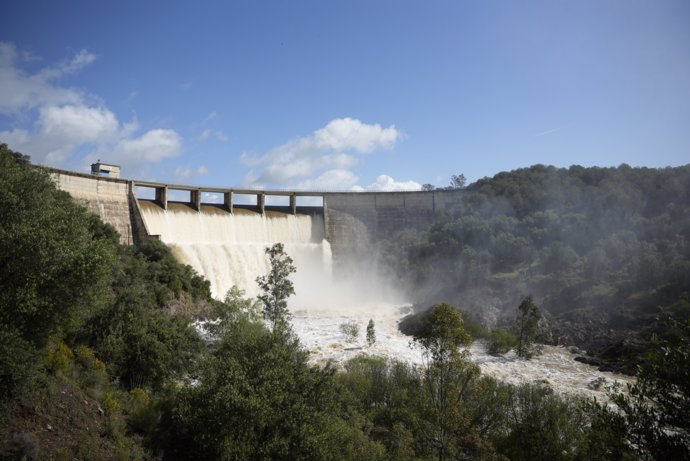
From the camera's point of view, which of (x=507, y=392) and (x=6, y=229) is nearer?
(x=6, y=229)

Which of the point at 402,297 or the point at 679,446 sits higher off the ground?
the point at 679,446

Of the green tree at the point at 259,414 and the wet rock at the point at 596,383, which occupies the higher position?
the green tree at the point at 259,414

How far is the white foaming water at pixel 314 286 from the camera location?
28966 millimetres

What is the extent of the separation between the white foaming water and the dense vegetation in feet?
29.8

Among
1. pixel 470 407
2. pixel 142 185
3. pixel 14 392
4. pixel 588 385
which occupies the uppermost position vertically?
pixel 142 185

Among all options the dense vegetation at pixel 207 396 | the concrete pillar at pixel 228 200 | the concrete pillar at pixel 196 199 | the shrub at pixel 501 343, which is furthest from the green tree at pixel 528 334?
the concrete pillar at pixel 196 199

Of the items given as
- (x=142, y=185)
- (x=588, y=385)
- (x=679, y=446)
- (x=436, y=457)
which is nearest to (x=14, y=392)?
(x=436, y=457)

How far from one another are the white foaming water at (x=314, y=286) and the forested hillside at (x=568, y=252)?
13.5 ft

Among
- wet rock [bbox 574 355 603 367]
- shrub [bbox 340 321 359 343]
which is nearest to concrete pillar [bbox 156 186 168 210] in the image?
shrub [bbox 340 321 359 343]

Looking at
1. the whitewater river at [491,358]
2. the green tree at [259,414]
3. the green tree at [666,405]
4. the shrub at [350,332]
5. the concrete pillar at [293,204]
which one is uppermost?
the concrete pillar at [293,204]

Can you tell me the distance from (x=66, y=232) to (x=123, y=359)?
24.2 feet

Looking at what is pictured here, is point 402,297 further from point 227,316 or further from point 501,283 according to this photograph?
point 227,316

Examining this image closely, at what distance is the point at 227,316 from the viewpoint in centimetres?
2653

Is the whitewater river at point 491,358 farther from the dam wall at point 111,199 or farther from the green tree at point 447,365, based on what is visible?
the dam wall at point 111,199
